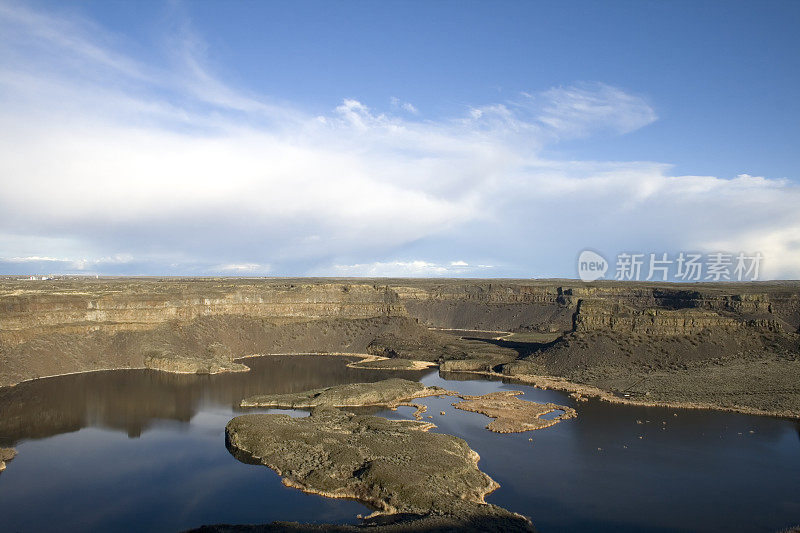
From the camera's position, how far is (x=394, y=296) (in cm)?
11606

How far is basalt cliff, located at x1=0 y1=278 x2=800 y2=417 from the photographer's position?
6344cm

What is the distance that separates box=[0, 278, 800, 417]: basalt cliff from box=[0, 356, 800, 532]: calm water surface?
8.70 metres

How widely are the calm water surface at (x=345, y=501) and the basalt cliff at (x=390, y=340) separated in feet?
28.5

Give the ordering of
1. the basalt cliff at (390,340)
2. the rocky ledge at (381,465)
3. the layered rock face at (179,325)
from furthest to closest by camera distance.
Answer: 1. the layered rock face at (179,325)
2. the basalt cliff at (390,340)
3. the rocky ledge at (381,465)

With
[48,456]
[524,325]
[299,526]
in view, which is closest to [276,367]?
[48,456]

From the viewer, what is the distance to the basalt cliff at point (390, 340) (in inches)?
2498

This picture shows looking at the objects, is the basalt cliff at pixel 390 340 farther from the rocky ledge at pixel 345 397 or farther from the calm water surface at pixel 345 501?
the rocky ledge at pixel 345 397

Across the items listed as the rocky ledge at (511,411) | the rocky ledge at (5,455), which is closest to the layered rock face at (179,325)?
the rocky ledge at (5,455)

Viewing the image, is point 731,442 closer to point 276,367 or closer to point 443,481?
point 443,481

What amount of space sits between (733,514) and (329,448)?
24088 mm

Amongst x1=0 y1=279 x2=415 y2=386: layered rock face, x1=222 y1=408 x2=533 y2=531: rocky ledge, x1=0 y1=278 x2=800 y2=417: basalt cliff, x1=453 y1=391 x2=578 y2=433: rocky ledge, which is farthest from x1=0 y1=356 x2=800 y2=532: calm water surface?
x1=0 y1=279 x2=415 y2=386: layered rock face

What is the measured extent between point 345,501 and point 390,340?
62.9m

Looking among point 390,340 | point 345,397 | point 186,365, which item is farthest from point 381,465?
point 390,340

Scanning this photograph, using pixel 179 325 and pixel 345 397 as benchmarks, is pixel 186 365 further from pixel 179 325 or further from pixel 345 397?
pixel 345 397
